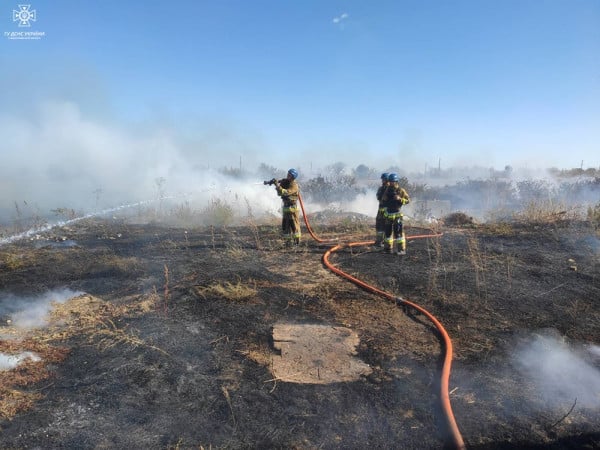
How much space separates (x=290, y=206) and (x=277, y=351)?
463 cm

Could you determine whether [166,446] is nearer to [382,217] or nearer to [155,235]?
[382,217]

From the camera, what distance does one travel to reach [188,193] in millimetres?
15984

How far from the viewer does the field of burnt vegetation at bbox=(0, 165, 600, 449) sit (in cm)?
262

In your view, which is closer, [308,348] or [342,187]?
[308,348]

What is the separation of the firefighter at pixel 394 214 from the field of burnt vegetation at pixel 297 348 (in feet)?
1.20

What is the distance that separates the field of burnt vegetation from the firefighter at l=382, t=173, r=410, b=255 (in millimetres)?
365

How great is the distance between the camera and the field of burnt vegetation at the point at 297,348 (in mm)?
2621

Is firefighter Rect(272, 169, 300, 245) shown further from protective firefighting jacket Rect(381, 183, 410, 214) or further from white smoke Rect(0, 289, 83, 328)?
white smoke Rect(0, 289, 83, 328)

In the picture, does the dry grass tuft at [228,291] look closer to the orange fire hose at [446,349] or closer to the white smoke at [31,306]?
the orange fire hose at [446,349]

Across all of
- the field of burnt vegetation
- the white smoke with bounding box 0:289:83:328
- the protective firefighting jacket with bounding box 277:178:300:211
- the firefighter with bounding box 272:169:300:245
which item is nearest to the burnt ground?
the field of burnt vegetation

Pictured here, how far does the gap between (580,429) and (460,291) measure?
2.83 meters

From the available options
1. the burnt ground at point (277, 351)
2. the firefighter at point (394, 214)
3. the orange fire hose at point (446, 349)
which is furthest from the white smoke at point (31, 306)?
the firefighter at point (394, 214)

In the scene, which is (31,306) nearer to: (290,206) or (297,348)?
(297,348)

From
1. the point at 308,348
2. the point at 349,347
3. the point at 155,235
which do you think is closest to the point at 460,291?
the point at 349,347
